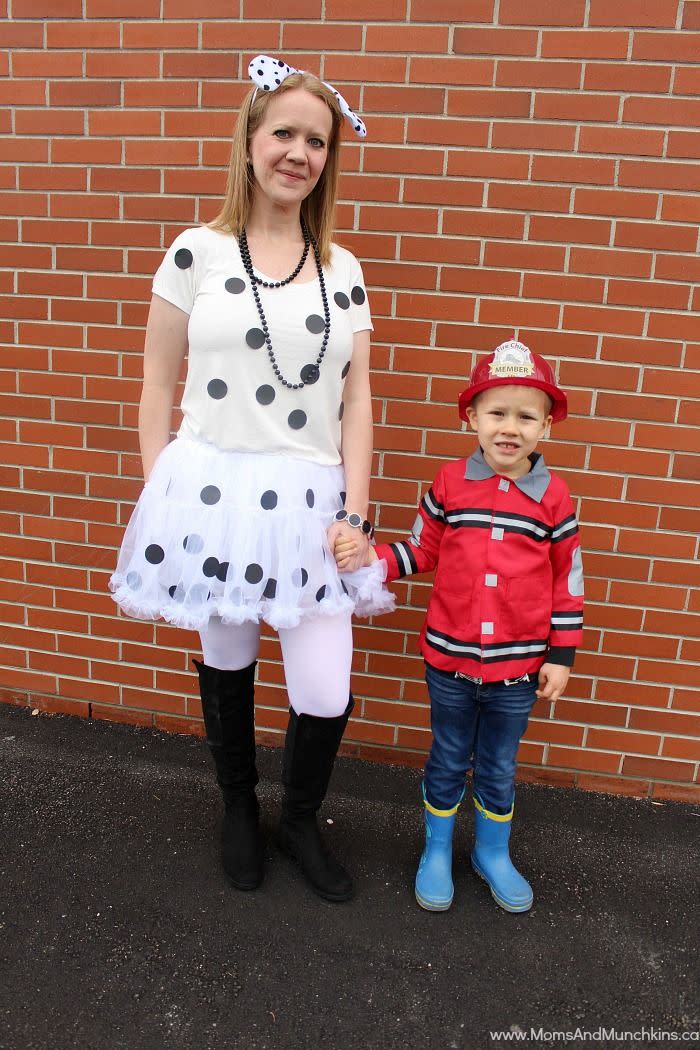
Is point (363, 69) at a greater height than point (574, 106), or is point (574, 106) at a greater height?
point (363, 69)

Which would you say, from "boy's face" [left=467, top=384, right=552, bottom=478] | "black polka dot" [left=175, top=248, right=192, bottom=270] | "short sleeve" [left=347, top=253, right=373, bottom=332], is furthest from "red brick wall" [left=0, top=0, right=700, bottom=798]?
"black polka dot" [left=175, top=248, right=192, bottom=270]

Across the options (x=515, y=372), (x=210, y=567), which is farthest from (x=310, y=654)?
(x=515, y=372)

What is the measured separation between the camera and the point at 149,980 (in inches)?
79.0

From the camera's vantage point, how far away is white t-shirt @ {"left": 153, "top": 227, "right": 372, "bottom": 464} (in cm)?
202

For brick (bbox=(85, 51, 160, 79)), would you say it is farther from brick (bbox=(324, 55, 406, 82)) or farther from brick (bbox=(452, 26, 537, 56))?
brick (bbox=(452, 26, 537, 56))

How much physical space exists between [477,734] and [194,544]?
1037 mm

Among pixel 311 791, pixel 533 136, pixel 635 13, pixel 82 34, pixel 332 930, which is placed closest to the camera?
pixel 332 930

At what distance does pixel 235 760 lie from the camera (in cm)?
240

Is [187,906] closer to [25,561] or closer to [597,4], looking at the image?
[25,561]

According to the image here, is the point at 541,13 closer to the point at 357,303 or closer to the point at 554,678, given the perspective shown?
the point at 357,303

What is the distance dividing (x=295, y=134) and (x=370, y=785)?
2.21 meters

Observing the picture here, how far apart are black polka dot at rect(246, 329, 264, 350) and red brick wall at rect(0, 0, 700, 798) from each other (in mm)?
876

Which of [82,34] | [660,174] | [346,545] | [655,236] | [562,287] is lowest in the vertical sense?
[346,545]

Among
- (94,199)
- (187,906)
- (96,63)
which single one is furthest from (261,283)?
(187,906)
